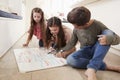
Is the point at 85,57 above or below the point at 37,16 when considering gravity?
below

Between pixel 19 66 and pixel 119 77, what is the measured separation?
648 mm

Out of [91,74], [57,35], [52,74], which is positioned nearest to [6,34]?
[57,35]

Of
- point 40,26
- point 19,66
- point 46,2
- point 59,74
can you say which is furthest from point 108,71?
point 46,2

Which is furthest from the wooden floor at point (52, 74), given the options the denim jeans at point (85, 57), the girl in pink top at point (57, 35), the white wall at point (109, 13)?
the white wall at point (109, 13)

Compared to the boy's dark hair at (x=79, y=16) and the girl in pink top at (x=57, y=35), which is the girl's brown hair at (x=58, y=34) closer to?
the girl in pink top at (x=57, y=35)

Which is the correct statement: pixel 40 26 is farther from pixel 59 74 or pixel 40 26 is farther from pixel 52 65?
pixel 59 74

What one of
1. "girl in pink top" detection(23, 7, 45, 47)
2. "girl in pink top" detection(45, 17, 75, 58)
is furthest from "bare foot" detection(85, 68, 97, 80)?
Result: "girl in pink top" detection(23, 7, 45, 47)

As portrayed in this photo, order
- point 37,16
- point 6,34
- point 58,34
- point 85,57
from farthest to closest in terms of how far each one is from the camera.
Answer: point 37,16
point 6,34
point 58,34
point 85,57

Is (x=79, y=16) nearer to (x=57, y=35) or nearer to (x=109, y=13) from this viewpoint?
(x=57, y=35)

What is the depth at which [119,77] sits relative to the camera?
86 cm

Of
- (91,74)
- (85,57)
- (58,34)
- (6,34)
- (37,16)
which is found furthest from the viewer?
(37,16)

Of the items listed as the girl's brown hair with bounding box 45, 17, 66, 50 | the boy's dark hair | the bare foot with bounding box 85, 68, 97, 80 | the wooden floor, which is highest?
the boy's dark hair

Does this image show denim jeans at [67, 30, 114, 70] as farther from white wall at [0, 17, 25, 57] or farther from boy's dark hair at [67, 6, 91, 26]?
white wall at [0, 17, 25, 57]

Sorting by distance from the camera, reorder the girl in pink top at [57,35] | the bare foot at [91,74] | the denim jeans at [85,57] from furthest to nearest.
A: 1. the girl in pink top at [57,35]
2. the denim jeans at [85,57]
3. the bare foot at [91,74]
